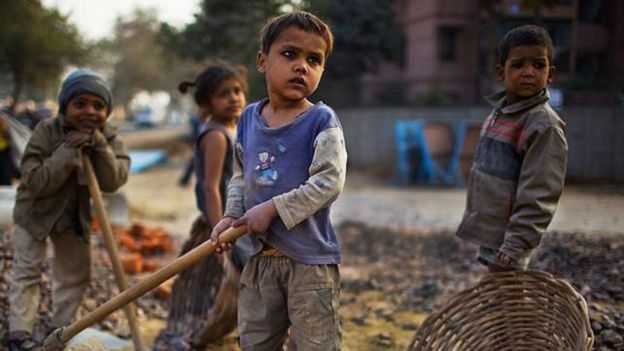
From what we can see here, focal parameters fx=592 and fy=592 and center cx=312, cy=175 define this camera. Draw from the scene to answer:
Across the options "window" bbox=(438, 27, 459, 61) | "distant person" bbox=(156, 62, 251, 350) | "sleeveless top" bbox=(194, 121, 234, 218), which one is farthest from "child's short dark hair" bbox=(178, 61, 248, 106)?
"window" bbox=(438, 27, 459, 61)

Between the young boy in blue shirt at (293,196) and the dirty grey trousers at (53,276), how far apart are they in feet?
4.95

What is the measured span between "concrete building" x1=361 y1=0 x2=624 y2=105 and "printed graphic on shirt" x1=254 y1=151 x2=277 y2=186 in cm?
1144

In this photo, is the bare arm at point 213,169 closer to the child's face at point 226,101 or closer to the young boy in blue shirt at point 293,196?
the child's face at point 226,101

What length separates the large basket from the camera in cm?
261

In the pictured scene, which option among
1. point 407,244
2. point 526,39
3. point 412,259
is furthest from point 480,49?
point 526,39

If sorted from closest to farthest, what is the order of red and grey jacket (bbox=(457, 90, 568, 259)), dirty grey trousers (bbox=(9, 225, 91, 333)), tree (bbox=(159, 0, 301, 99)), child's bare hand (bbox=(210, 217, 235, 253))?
child's bare hand (bbox=(210, 217, 235, 253)), red and grey jacket (bbox=(457, 90, 568, 259)), dirty grey trousers (bbox=(9, 225, 91, 333)), tree (bbox=(159, 0, 301, 99))

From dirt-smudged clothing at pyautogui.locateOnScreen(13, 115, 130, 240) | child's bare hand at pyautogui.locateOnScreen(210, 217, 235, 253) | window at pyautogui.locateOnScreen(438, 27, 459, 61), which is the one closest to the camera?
child's bare hand at pyautogui.locateOnScreen(210, 217, 235, 253)

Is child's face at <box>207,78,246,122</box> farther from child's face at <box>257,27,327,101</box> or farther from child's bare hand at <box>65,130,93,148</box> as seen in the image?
child's face at <box>257,27,327,101</box>

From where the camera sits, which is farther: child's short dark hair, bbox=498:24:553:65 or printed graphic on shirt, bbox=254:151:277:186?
child's short dark hair, bbox=498:24:553:65

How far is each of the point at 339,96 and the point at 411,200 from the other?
9.80 meters

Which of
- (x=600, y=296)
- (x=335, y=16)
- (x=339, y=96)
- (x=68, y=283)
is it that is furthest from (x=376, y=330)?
(x=339, y=96)

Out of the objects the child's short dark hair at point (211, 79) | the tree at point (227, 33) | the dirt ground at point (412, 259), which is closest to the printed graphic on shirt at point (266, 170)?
the child's short dark hair at point (211, 79)

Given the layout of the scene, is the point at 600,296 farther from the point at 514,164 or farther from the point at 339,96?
the point at 339,96

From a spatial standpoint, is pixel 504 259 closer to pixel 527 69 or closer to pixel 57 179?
pixel 527 69
